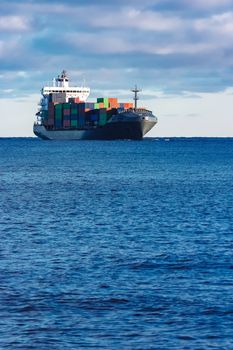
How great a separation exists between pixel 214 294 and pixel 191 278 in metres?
2.76

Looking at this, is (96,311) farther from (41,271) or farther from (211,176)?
(211,176)

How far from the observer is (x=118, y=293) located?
27.7 m

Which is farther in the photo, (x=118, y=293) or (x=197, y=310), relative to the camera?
(x=118, y=293)

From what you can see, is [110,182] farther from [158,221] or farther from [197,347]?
[197,347]

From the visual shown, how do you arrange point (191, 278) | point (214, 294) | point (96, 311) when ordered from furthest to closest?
point (191, 278) < point (214, 294) < point (96, 311)

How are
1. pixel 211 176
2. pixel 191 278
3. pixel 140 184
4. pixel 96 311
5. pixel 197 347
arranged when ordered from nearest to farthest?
Answer: pixel 197 347, pixel 96 311, pixel 191 278, pixel 140 184, pixel 211 176

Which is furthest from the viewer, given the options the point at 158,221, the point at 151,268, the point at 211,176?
the point at 211,176

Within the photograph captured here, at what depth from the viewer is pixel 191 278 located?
30.1 m

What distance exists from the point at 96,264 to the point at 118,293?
559 centimetres

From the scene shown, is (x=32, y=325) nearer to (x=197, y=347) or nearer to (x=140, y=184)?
(x=197, y=347)

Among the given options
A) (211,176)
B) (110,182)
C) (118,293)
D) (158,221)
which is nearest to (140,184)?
(110,182)

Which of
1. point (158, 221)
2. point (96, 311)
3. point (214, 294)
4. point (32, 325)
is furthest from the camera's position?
point (158, 221)

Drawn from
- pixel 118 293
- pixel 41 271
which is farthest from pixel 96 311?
pixel 41 271

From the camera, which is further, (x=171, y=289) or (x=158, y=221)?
(x=158, y=221)
